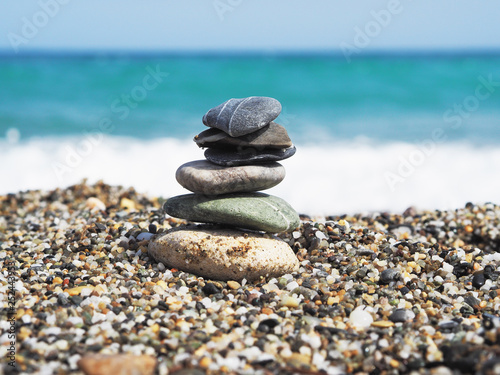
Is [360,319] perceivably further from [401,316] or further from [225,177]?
[225,177]

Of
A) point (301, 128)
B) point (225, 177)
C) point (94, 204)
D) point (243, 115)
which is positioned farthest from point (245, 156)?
point (301, 128)

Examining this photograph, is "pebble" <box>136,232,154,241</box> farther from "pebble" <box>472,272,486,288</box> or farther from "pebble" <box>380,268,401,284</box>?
"pebble" <box>472,272,486,288</box>

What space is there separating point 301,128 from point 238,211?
13113 mm

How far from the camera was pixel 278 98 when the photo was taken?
24.1 m

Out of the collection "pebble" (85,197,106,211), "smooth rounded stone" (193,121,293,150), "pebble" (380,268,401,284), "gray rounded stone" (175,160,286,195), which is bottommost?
"pebble" (380,268,401,284)

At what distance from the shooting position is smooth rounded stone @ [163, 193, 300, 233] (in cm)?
512

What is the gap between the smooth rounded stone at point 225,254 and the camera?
4902 mm

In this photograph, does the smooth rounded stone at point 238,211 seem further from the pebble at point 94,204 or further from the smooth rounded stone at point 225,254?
the pebble at point 94,204

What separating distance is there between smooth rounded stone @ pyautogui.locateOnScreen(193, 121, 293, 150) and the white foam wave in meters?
4.35

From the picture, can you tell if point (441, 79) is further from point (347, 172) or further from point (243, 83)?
point (347, 172)

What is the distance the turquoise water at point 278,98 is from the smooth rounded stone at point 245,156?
1108cm

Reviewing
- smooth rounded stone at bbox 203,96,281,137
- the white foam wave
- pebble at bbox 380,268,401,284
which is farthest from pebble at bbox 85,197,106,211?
pebble at bbox 380,268,401,284

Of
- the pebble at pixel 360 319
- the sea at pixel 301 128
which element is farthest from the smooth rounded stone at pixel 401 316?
the sea at pixel 301 128

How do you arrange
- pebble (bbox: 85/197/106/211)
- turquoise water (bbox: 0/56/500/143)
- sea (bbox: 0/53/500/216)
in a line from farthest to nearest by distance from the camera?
turquoise water (bbox: 0/56/500/143), sea (bbox: 0/53/500/216), pebble (bbox: 85/197/106/211)
